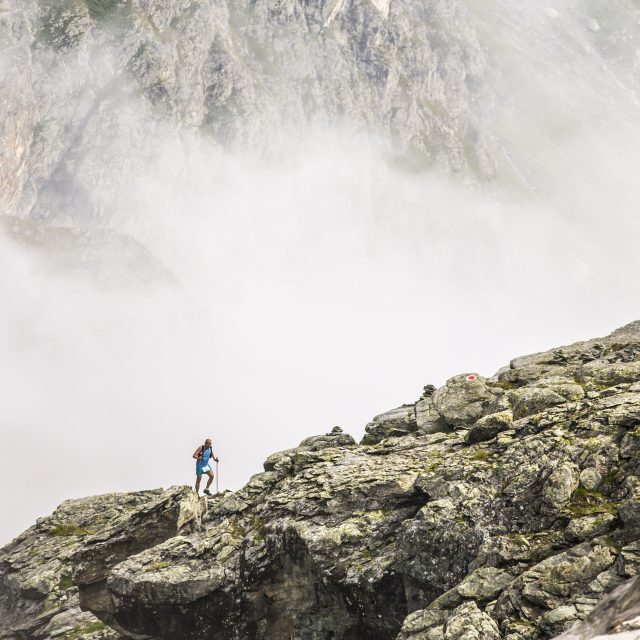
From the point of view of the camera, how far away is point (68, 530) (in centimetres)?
3728

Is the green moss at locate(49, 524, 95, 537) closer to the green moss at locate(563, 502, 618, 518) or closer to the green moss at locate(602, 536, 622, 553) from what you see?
the green moss at locate(563, 502, 618, 518)

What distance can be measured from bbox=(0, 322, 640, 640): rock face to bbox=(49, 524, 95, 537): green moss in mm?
1786

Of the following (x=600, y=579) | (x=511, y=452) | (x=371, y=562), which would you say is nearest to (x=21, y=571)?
(x=371, y=562)

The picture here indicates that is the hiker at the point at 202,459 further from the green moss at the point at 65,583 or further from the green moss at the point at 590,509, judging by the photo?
the green moss at the point at 590,509

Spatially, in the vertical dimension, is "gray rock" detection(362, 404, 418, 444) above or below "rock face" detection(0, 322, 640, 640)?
above

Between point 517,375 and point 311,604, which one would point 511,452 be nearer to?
point 311,604

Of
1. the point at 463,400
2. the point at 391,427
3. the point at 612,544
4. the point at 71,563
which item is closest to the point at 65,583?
the point at 71,563

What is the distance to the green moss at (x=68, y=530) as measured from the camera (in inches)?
1439

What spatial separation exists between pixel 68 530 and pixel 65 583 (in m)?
5.30

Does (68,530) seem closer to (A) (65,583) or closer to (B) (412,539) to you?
(A) (65,583)

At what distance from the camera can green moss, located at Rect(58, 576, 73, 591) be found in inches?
1271

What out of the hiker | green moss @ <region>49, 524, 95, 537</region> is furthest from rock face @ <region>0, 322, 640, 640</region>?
the hiker

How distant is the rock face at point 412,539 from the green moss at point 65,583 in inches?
2.2

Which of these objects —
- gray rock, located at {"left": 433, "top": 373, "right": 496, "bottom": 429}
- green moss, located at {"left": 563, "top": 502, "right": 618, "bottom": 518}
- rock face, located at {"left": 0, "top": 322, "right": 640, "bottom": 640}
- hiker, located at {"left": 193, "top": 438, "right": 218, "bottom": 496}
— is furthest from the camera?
hiker, located at {"left": 193, "top": 438, "right": 218, "bottom": 496}
